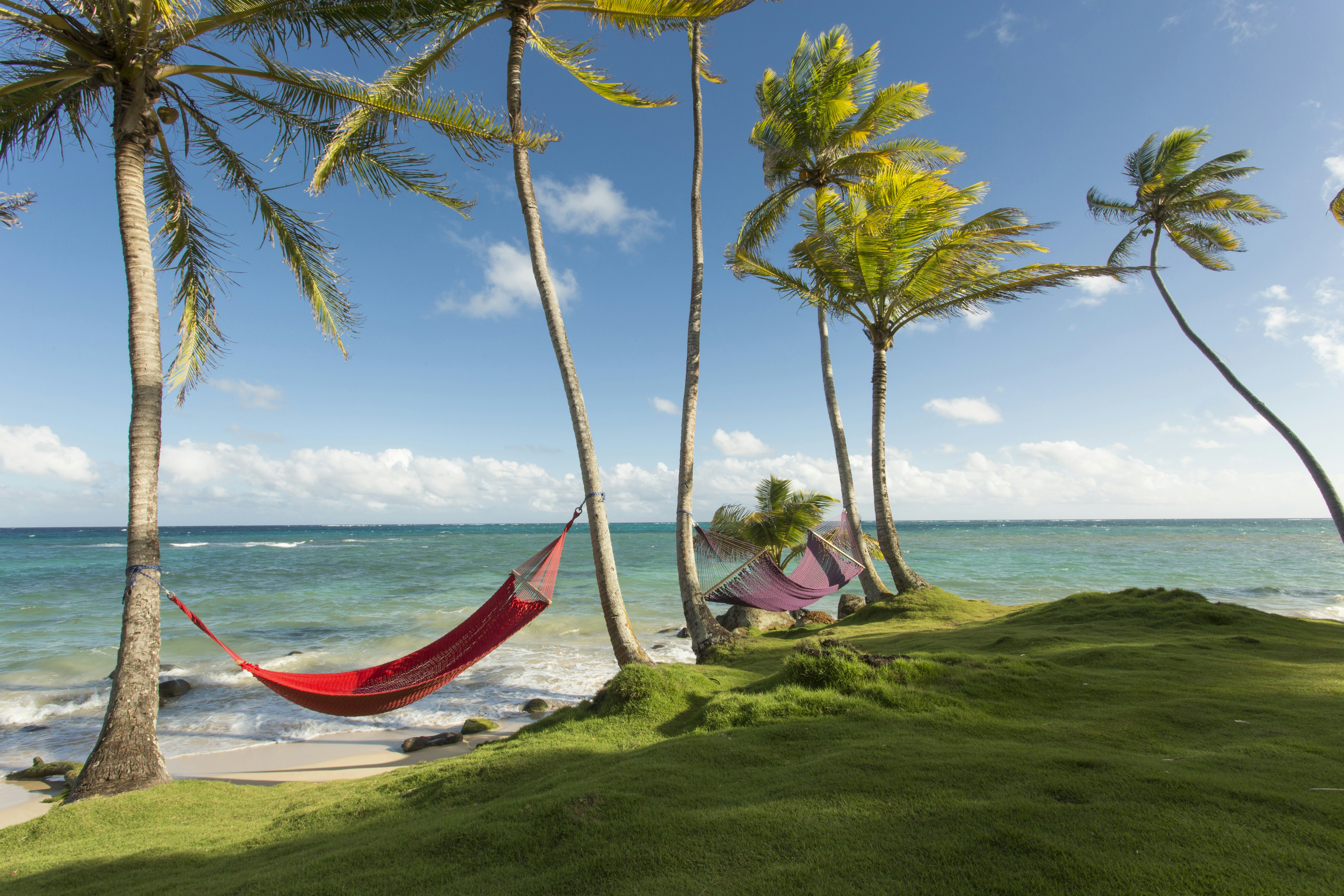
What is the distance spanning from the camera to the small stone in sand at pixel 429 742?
4.54 metres

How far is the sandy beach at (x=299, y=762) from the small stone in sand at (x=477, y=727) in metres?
0.04

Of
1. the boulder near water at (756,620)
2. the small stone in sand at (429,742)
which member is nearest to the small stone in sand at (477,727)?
the small stone in sand at (429,742)

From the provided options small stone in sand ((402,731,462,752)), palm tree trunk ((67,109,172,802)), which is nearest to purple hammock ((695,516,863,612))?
small stone in sand ((402,731,462,752))

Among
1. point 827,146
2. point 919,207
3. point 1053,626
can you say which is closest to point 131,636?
point 1053,626

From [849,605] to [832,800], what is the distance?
24.3 feet

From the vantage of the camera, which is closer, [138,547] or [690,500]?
[138,547]

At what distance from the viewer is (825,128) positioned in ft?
23.7

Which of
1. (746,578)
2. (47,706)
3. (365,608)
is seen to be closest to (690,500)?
(746,578)

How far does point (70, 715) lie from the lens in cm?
564

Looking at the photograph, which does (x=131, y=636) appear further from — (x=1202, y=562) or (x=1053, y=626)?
(x=1202, y=562)

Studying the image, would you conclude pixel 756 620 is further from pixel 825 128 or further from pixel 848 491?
pixel 825 128

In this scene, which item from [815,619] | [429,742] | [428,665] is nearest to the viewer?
[428,665]

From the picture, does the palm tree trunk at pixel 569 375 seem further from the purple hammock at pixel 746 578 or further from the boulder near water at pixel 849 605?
the boulder near water at pixel 849 605

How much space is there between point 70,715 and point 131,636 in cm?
381
